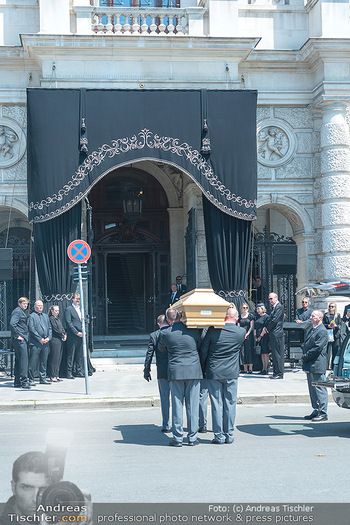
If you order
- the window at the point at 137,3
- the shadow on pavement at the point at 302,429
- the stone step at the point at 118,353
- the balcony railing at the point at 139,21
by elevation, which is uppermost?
the window at the point at 137,3

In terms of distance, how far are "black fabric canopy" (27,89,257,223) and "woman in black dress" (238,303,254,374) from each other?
2215 mm

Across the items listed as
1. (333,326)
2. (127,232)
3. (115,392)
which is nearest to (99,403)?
(115,392)

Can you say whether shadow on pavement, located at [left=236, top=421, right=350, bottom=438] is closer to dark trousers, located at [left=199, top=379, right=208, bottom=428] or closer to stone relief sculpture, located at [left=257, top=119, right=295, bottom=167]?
dark trousers, located at [left=199, top=379, right=208, bottom=428]

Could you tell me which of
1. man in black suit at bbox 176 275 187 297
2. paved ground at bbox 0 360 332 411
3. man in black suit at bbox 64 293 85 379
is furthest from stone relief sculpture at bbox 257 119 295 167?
man in black suit at bbox 64 293 85 379

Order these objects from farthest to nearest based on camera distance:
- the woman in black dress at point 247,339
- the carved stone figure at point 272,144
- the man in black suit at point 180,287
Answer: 1. the man in black suit at point 180,287
2. the carved stone figure at point 272,144
3. the woman in black dress at point 247,339

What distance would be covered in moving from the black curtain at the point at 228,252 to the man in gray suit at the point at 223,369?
792 centimetres

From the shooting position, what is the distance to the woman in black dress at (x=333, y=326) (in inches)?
678

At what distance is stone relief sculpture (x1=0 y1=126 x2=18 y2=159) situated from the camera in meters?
18.8

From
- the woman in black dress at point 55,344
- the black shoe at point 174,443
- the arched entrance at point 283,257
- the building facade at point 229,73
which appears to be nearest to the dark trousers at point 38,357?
the woman in black dress at point 55,344

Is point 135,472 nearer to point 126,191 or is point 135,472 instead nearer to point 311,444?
point 311,444

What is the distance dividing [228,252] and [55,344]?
460 cm

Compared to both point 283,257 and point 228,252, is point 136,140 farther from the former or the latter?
point 283,257

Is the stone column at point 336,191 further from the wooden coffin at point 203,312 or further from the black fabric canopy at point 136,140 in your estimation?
the wooden coffin at point 203,312

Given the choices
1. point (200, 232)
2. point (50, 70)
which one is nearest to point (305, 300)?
point (200, 232)
